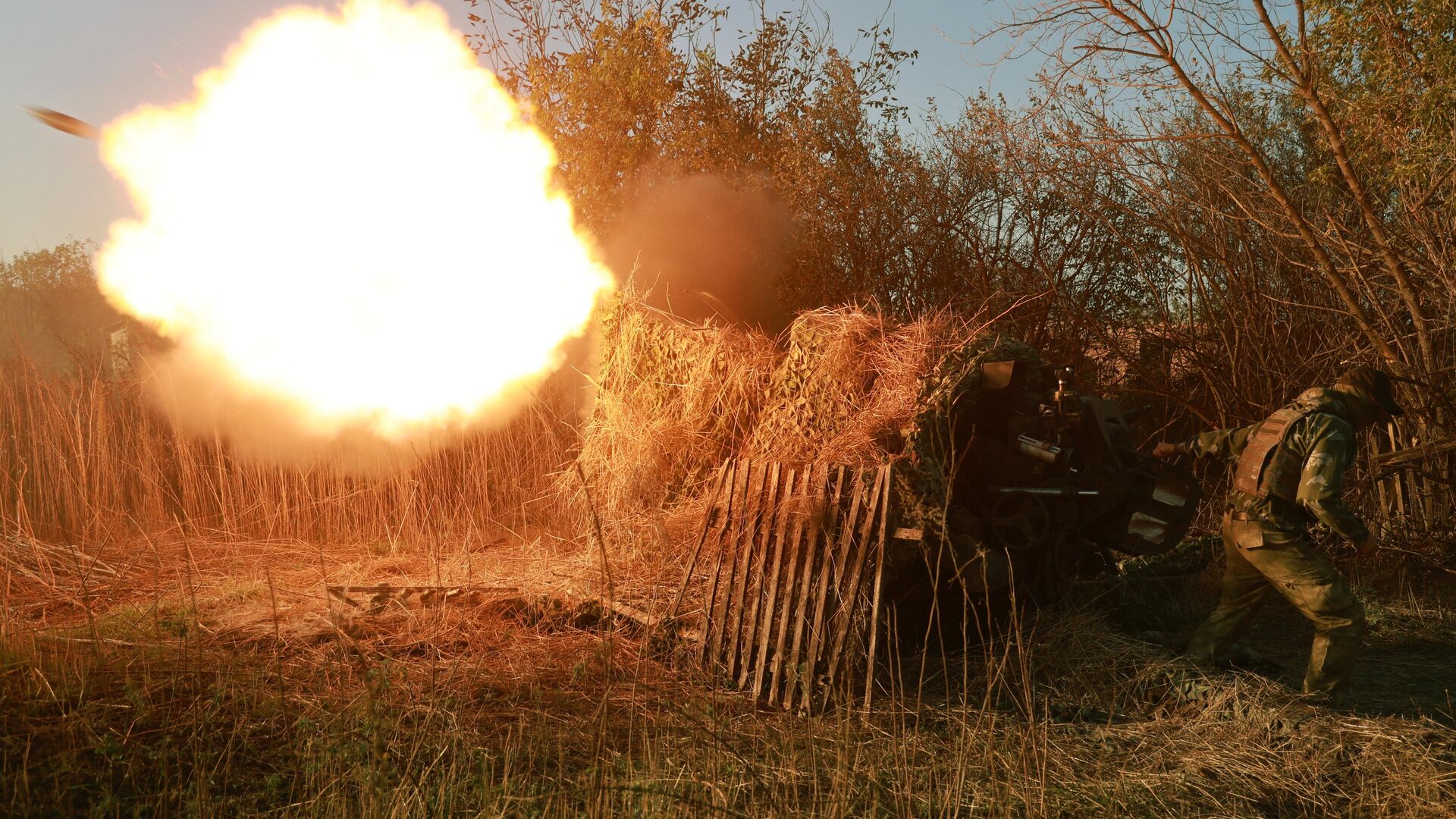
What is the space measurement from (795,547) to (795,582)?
0.22 meters

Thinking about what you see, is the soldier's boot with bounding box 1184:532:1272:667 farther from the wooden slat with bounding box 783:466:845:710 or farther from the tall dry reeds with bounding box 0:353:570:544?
the tall dry reeds with bounding box 0:353:570:544

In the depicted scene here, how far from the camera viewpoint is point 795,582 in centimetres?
584

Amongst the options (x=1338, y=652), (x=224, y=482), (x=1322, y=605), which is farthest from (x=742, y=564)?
(x=224, y=482)

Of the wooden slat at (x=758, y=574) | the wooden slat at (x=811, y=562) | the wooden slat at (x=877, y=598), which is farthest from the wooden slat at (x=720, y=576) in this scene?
the wooden slat at (x=877, y=598)

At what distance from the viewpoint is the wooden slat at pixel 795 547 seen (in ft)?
18.6

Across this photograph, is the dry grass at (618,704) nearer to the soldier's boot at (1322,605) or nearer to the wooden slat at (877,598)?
the wooden slat at (877,598)

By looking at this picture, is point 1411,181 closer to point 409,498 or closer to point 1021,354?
point 1021,354

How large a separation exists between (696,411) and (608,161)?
7370 mm

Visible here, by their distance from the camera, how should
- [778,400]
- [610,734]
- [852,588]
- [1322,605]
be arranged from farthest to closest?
[778,400]
[1322,605]
[852,588]
[610,734]

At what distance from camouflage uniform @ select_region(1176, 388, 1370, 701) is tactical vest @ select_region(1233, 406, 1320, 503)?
0.01 meters

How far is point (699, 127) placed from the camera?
1393 centimetres

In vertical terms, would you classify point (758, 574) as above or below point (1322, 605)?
above

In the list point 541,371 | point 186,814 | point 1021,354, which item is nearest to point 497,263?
point 541,371

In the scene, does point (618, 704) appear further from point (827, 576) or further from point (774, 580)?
point (827, 576)
